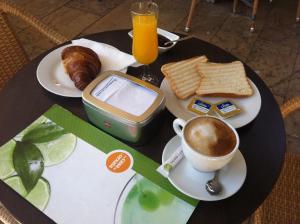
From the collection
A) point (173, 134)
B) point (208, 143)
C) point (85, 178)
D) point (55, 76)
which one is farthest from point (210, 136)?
point (55, 76)

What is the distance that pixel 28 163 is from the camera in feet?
2.22

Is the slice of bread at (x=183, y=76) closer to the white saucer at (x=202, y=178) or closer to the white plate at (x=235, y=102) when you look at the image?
the white plate at (x=235, y=102)

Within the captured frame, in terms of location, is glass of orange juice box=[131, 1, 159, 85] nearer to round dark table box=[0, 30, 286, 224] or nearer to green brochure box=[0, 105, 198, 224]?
round dark table box=[0, 30, 286, 224]

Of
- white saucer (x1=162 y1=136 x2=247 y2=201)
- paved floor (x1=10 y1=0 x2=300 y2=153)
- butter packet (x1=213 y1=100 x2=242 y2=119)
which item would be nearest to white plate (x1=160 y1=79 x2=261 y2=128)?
butter packet (x1=213 y1=100 x2=242 y2=119)

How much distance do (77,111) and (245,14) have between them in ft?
6.70

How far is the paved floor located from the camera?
1.96m

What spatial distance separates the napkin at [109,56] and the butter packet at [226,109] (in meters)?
0.29

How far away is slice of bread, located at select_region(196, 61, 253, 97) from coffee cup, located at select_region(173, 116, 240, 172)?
0.20 meters

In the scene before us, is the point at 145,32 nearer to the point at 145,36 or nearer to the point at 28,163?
the point at 145,36

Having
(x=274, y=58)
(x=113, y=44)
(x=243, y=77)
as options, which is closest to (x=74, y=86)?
(x=113, y=44)

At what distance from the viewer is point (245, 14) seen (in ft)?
7.98

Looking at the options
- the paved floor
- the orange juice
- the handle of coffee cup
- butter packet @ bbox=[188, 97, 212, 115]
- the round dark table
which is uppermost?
the orange juice

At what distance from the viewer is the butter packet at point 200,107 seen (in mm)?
777

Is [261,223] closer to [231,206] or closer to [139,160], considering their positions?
[231,206]
